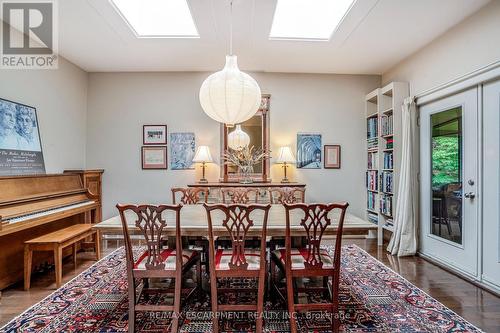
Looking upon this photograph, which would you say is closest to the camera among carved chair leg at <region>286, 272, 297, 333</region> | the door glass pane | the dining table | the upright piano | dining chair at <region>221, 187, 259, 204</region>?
carved chair leg at <region>286, 272, 297, 333</region>

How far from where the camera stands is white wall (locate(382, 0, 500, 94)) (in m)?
2.74

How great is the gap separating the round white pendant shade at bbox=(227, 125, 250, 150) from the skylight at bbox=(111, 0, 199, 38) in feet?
5.15

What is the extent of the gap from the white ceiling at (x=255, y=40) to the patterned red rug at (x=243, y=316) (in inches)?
105

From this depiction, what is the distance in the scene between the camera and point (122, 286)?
2840 millimetres

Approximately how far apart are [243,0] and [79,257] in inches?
142

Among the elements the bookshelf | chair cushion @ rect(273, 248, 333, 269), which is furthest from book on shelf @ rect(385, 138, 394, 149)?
chair cushion @ rect(273, 248, 333, 269)

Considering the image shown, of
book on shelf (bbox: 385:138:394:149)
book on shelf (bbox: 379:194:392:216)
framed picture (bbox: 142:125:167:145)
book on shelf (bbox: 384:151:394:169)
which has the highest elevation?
framed picture (bbox: 142:125:167:145)

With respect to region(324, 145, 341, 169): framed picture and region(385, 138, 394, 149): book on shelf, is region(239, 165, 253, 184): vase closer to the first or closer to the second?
region(324, 145, 341, 169): framed picture

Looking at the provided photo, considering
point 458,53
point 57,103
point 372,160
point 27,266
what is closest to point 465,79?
point 458,53

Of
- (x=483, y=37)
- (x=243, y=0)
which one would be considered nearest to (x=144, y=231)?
(x=243, y=0)

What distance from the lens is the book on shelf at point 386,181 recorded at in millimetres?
4191

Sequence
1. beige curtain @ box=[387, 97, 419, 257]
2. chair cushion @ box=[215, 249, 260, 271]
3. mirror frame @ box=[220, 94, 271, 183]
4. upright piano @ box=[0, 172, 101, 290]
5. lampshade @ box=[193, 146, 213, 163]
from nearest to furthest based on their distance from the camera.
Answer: chair cushion @ box=[215, 249, 260, 271]
upright piano @ box=[0, 172, 101, 290]
beige curtain @ box=[387, 97, 419, 257]
lampshade @ box=[193, 146, 213, 163]
mirror frame @ box=[220, 94, 271, 183]

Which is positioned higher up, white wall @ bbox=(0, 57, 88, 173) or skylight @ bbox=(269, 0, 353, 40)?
skylight @ bbox=(269, 0, 353, 40)

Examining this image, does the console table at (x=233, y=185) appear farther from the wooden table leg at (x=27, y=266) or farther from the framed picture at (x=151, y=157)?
the wooden table leg at (x=27, y=266)
